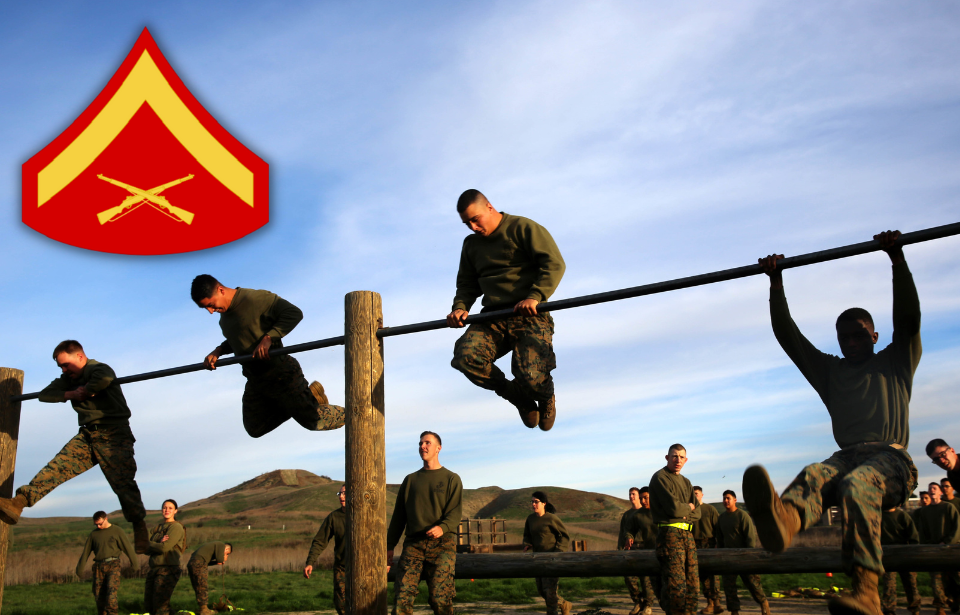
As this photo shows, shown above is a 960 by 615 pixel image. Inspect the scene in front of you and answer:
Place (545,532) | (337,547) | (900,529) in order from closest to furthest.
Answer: (337,547), (900,529), (545,532)

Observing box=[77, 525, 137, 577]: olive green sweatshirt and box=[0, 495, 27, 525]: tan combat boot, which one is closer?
box=[0, 495, 27, 525]: tan combat boot

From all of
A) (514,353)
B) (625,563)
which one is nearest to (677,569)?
(625,563)

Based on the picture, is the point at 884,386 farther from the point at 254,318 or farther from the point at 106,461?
the point at 106,461

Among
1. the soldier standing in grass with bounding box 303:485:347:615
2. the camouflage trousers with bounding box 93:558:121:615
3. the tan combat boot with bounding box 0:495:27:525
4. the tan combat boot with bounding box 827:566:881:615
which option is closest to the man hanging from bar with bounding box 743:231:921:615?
the tan combat boot with bounding box 827:566:881:615

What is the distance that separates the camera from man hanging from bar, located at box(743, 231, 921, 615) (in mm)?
3535

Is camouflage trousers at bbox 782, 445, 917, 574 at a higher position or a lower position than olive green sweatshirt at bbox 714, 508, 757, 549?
higher

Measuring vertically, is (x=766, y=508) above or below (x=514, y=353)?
below

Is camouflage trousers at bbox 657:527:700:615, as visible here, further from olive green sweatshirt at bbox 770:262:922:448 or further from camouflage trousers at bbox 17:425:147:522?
camouflage trousers at bbox 17:425:147:522

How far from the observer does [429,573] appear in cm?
611

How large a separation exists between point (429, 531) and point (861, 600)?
3.44 m

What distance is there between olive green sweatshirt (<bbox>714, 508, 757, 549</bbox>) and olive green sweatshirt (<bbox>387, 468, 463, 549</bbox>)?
5731 millimetres

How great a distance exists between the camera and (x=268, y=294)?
6.35 meters

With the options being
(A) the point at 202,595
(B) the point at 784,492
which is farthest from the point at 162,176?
(B) the point at 784,492

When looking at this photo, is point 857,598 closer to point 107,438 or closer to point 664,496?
point 664,496
